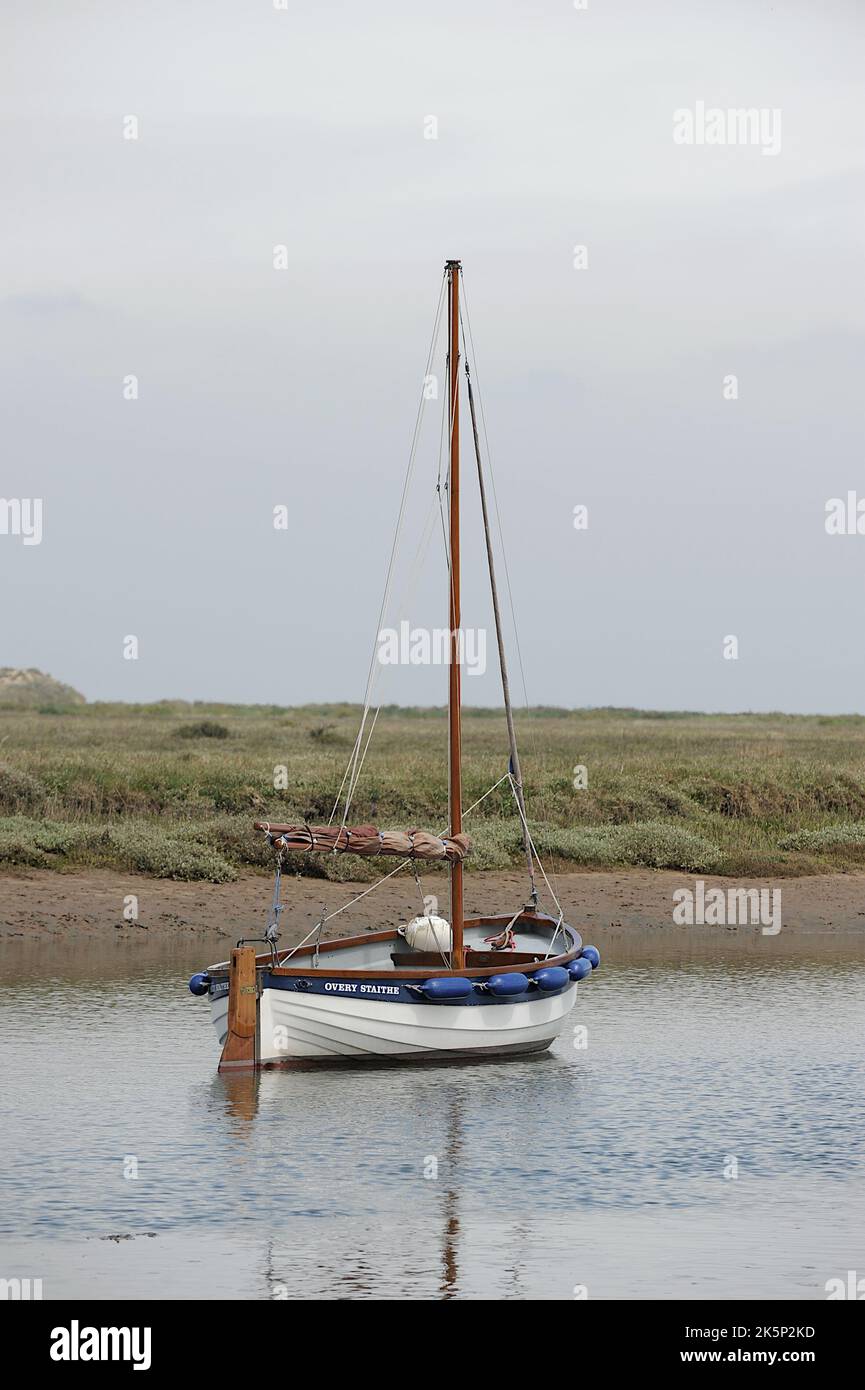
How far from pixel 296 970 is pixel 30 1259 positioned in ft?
28.6

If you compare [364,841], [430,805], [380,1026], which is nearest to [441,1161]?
[380,1026]

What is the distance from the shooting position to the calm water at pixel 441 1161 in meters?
15.7

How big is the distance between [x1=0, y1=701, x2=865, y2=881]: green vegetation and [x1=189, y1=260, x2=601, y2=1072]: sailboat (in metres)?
13.6

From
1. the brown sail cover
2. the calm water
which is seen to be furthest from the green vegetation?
the brown sail cover

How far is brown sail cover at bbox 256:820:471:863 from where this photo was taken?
84.1 feet

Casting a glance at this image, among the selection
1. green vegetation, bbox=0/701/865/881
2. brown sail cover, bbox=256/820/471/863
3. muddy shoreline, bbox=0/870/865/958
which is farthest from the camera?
green vegetation, bbox=0/701/865/881

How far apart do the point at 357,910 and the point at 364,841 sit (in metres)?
13.1

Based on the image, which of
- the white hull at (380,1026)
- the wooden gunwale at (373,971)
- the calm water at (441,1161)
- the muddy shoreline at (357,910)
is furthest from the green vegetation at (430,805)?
the white hull at (380,1026)

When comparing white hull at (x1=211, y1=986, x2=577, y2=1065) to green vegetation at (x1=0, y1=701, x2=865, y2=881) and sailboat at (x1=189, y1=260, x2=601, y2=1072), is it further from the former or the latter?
green vegetation at (x1=0, y1=701, x2=865, y2=881)

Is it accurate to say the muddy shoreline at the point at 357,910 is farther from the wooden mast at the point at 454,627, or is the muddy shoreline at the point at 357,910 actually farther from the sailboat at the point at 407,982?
the wooden mast at the point at 454,627

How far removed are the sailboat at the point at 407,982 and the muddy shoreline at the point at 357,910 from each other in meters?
8.79
